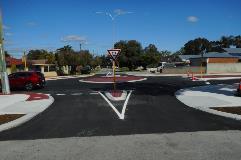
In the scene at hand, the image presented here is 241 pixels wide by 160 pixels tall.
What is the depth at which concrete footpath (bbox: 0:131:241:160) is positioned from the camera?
7949mm

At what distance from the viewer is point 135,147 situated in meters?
8.73

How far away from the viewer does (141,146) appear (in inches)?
347

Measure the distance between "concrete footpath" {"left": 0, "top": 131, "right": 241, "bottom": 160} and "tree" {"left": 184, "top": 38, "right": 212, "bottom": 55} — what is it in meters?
162

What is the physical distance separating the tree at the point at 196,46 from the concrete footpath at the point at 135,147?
161767mm

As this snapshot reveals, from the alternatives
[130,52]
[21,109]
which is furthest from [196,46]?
[21,109]

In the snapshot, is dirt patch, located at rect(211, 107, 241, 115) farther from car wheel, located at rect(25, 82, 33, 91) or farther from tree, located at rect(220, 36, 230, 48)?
tree, located at rect(220, 36, 230, 48)

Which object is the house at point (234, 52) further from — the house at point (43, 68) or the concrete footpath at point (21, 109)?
the concrete footpath at point (21, 109)

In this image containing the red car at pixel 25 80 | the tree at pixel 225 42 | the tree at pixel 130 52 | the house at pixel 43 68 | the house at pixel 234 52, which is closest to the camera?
the red car at pixel 25 80

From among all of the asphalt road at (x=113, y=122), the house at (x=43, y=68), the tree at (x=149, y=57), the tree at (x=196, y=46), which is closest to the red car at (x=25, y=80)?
the asphalt road at (x=113, y=122)

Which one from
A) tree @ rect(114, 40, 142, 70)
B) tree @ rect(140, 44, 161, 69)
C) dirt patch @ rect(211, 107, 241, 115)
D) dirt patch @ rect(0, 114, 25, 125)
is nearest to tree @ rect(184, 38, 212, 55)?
tree @ rect(140, 44, 161, 69)

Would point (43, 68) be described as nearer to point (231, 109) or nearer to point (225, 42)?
point (231, 109)

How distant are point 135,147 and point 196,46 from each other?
169 m

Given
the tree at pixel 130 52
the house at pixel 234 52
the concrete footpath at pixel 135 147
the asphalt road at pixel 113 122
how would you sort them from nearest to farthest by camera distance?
the concrete footpath at pixel 135 147 → the asphalt road at pixel 113 122 → the house at pixel 234 52 → the tree at pixel 130 52

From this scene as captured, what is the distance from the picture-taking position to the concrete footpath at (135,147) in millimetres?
7949
